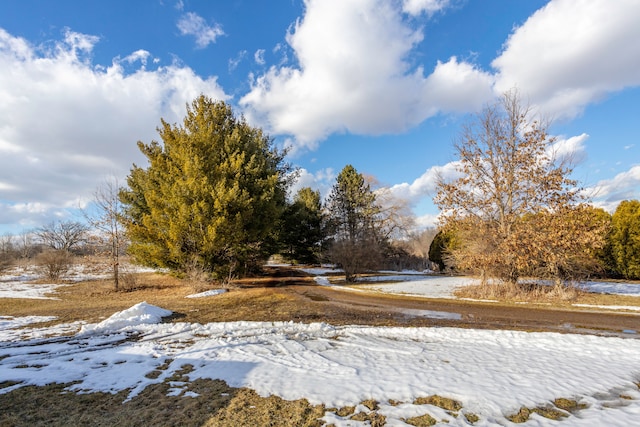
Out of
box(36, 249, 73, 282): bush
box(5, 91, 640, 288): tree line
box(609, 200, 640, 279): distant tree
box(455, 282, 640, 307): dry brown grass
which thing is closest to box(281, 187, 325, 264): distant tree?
box(5, 91, 640, 288): tree line

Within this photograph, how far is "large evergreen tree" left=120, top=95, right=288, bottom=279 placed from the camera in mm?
17344

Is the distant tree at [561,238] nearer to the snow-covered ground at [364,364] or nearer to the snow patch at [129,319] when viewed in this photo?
the snow-covered ground at [364,364]

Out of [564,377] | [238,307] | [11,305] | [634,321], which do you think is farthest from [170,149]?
[634,321]

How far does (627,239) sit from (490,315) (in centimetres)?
1614

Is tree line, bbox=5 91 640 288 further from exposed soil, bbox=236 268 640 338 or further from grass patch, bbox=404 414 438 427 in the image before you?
grass patch, bbox=404 414 438 427

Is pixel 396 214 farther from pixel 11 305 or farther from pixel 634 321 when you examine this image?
pixel 11 305

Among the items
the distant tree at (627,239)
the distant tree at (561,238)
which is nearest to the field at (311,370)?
the distant tree at (561,238)

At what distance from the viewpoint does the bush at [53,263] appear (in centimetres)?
2400

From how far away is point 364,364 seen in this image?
5.73m

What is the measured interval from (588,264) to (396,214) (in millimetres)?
22054

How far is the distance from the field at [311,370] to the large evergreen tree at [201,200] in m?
7.44

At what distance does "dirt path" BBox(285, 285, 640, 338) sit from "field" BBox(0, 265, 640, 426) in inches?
5.1

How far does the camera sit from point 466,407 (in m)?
4.13

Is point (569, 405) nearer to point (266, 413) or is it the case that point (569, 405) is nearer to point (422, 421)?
point (422, 421)
